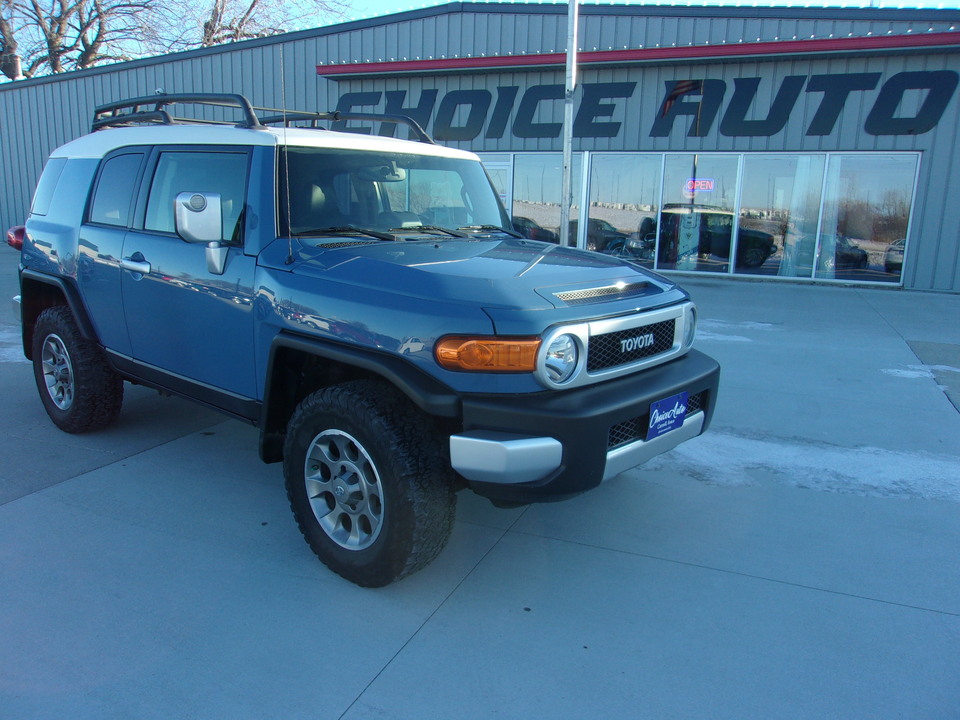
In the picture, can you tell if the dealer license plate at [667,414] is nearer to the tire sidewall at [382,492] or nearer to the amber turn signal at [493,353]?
the amber turn signal at [493,353]

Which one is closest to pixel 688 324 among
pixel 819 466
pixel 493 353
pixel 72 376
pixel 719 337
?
pixel 493 353

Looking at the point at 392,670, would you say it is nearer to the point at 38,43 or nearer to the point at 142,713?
the point at 142,713

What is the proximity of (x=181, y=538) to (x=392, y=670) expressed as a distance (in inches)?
57.6

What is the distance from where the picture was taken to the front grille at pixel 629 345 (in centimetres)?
295

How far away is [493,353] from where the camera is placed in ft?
8.84

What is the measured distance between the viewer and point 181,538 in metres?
3.46

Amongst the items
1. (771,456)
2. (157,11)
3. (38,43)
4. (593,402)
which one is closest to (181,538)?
(593,402)

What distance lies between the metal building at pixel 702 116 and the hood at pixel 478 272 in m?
10.0

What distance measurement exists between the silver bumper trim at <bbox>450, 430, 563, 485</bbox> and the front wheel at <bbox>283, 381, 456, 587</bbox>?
21 centimetres

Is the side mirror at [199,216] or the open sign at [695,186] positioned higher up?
the open sign at [695,186]

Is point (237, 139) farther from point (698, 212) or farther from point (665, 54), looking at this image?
point (698, 212)

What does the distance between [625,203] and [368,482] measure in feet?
41.8

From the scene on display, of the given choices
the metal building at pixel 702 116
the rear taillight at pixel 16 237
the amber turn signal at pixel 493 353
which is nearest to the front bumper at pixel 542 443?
the amber turn signal at pixel 493 353

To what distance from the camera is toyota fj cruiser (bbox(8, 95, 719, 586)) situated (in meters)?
2.72
